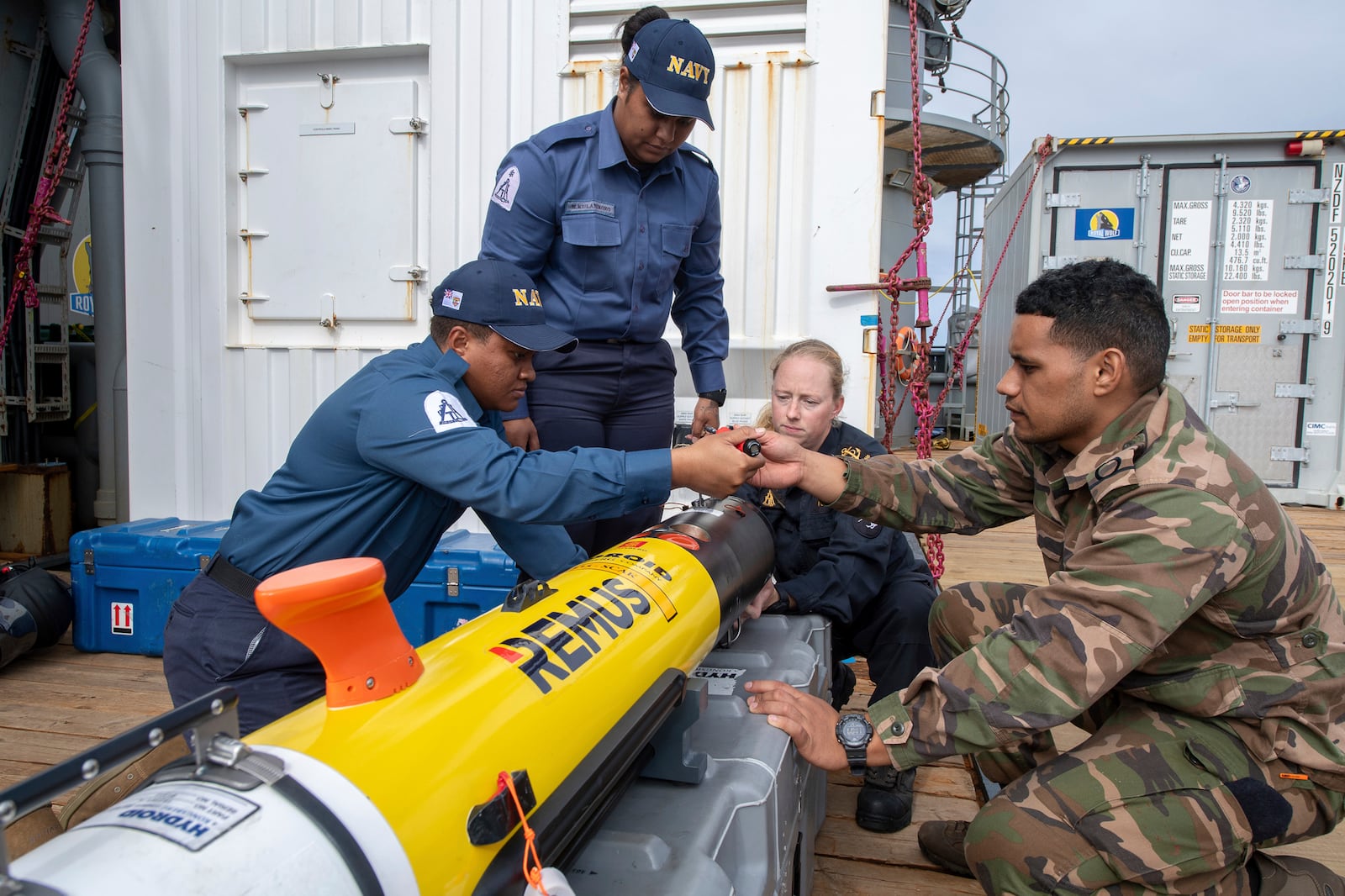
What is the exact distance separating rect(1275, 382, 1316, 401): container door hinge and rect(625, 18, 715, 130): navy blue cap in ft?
22.4

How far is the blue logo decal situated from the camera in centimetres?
714

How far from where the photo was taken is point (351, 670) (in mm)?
1069

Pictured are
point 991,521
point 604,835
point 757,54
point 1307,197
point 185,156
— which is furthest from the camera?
point 1307,197

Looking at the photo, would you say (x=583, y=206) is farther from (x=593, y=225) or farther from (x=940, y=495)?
(x=940, y=495)

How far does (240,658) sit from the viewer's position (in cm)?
178

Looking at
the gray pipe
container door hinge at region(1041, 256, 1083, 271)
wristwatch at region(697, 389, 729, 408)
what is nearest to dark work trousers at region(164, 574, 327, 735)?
wristwatch at region(697, 389, 729, 408)

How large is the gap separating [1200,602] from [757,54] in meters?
2.86

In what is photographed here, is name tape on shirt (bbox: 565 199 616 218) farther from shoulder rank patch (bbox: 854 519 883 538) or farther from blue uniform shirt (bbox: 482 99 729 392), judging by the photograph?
shoulder rank patch (bbox: 854 519 883 538)

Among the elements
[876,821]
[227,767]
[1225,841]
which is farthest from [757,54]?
[227,767]

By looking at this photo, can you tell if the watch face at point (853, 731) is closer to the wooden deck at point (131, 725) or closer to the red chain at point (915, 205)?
the wooden deck at point (131, 725)

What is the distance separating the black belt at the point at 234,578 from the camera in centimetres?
182

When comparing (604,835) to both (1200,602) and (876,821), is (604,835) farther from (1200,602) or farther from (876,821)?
(876,821)

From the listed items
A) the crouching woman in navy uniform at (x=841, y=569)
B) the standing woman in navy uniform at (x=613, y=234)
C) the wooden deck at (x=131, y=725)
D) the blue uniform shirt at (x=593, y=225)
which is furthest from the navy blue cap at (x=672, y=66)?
the wooden deck at (x=131, y=725)

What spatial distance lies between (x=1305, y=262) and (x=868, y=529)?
646cm
